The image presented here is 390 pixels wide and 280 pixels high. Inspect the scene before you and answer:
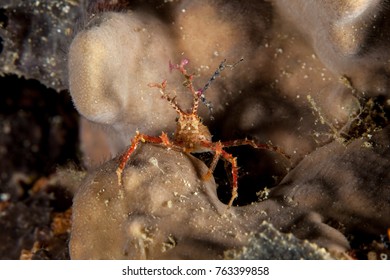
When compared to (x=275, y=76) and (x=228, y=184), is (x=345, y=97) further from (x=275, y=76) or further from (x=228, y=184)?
(x=228, y=184)

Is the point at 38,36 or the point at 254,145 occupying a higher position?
the point at 38,36

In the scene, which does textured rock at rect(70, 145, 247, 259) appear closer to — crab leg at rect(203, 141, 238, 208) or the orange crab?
crab leg at rect(203, 141, 238, 208)

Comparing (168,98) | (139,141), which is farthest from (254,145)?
(139,141)

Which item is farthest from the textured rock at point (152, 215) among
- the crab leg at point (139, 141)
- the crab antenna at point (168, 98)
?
the crab antenna at point (168, 98)

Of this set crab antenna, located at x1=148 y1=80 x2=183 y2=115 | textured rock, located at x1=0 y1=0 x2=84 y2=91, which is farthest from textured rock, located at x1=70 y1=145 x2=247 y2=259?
textured rock, located at x1=0 y1=0 x2=84 y2=91

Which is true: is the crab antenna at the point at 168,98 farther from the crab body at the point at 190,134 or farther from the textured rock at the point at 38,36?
the textured rock at the point at 38,36

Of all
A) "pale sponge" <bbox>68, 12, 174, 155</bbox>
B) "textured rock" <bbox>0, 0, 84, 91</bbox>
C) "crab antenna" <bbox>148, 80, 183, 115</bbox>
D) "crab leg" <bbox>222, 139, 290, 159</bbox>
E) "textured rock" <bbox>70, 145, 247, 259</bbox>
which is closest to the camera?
"textured rock" <bbox>70, 145, 247, 259</bbox>

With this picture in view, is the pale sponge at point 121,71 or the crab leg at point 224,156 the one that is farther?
the crab leg at point 224,156

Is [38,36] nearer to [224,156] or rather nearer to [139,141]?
[139,141]

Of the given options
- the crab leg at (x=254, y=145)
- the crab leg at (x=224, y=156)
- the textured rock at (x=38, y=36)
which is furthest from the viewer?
the textured rock at (x=38, y=36)
